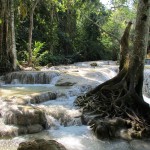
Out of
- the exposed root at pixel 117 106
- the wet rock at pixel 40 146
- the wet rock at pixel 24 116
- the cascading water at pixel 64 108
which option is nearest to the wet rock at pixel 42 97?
the cascading water at pixel 64 108

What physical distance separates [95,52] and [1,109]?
19292 mm

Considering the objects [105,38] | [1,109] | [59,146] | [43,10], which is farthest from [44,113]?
[105,38]

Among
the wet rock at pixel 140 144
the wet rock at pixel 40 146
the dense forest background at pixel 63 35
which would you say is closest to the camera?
the wet rock at pixel 40 146

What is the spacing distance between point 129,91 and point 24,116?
3339 mm

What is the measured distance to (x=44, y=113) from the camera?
9125mm

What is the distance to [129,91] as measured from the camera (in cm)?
999

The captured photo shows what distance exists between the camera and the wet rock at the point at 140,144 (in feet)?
25.5

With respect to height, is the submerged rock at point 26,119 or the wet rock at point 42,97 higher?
the wet rock at point 42,97

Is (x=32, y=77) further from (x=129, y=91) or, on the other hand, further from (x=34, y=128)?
(x=34, y=128)

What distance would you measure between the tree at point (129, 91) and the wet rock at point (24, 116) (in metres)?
1.74

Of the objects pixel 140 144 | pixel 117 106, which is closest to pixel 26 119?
pixel 117 106

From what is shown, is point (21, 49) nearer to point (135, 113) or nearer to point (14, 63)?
point (14, 63)

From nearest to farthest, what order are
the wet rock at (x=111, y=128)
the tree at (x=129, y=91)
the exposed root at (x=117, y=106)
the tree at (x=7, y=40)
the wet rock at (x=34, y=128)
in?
the wet rock at (x=111, y=128)
the wet rock at (x=34, y=128)
the exposed root at (x=117, y=106)
the tree at (x=129, y=91)
the tree at (x=7, y=40)

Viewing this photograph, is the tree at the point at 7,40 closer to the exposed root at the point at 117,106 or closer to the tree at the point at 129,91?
the exposed root at the point at 117,106
